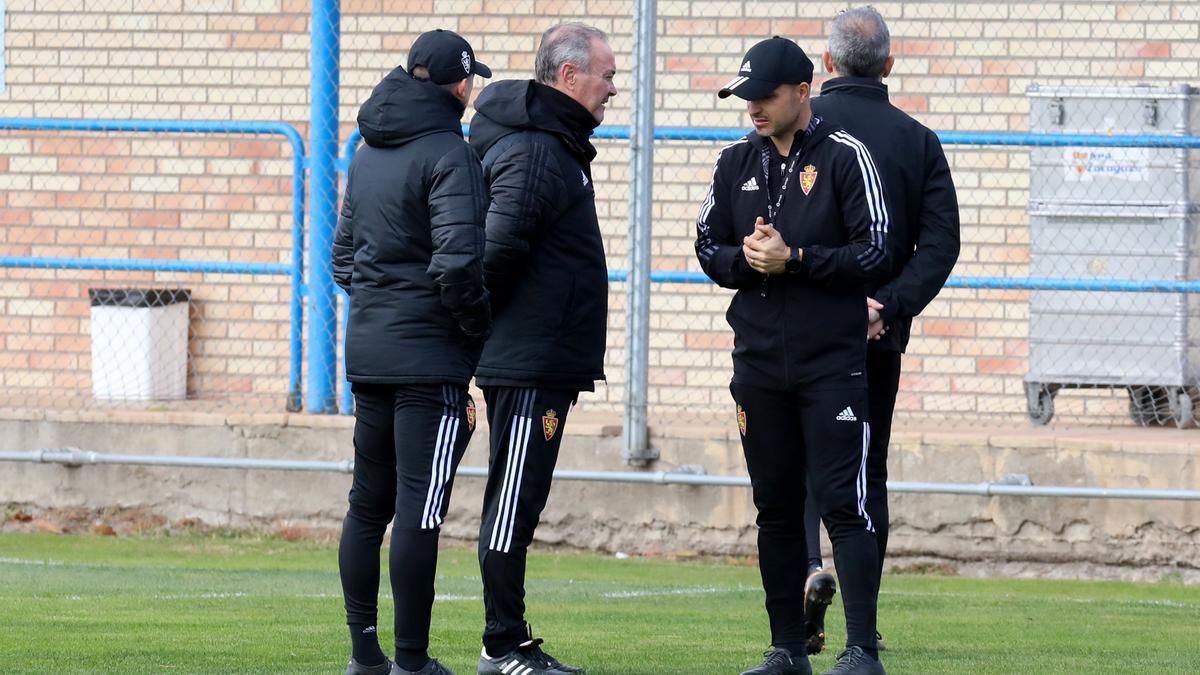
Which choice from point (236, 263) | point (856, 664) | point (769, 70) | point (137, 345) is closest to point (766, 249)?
point (769, 70)

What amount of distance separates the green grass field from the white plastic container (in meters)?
1.41

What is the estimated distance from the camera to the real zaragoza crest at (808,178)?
16.5 feet

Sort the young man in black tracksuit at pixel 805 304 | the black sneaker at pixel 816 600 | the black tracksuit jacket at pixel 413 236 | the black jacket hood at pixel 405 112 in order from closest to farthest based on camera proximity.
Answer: the black tracksuit jacket at pixel 413 236, the black jacket hood at pixel 405 112, the young man in black tracksuit at pixel 805 304, the black sneaker at pixel 816 600

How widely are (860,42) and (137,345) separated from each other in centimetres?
600

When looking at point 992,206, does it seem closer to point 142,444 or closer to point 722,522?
point 722,522

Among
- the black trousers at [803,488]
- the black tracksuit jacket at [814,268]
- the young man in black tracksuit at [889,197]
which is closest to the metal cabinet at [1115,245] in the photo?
the young man in black tracksuit at [889,197]

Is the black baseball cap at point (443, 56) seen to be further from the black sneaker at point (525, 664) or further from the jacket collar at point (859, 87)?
the black sneaker at point (525, 664)

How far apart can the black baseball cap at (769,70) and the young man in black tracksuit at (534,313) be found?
17.3 inches

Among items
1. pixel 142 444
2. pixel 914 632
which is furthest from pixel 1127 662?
pixel 142 444

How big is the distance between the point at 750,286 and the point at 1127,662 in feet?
5.48

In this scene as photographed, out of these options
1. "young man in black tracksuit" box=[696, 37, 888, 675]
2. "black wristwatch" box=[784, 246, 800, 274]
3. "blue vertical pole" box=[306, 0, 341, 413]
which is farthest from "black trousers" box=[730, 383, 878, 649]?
"blue vertical pole" box=[306, 0, 341, 413]

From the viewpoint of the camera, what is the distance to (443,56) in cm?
486

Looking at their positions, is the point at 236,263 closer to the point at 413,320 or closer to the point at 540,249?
the point at 540,249

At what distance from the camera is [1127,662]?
5.59 meters
